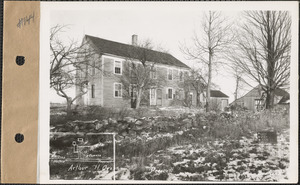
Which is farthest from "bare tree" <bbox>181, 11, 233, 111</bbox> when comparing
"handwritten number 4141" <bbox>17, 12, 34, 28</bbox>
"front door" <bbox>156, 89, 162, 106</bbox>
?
"handwritten number 4141" <bbox>17, 12, 34, 28</bbox>

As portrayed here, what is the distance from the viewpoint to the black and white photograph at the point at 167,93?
4.57ft

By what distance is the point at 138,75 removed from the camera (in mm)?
1417

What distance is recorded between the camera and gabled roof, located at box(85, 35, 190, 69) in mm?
1402

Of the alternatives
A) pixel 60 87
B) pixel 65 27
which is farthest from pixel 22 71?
pixel 65 27

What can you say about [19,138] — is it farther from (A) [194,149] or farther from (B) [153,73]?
(A) [194,149]

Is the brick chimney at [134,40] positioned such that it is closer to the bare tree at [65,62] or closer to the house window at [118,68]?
the house window at [118,68]

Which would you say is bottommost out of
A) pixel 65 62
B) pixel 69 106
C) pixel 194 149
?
pixel 194 149

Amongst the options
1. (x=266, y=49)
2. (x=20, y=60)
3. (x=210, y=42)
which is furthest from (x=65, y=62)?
(x=266, y=49)

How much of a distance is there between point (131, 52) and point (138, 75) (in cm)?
19

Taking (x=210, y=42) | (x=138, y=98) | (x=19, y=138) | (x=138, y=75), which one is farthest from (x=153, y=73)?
(x=19, y=138)

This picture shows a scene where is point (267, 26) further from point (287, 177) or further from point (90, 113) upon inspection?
point (90, 113)

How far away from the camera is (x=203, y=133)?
1427mm

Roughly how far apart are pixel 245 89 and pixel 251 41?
0.39 m

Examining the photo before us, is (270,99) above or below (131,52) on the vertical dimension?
A: below
